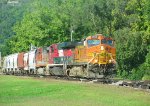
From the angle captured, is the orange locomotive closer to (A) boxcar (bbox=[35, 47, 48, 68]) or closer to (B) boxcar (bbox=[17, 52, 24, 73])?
(A) boxcar (bbox=[35, 47, 48, 68])

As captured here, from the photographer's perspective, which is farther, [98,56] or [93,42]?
[93,42]

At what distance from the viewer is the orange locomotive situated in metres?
35.1

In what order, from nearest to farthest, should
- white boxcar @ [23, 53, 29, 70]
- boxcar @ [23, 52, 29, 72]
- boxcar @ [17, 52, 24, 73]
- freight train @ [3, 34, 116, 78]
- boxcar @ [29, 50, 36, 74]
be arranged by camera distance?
1. freight train @ [3, 34, 116, 78]
2. boxcar @ [29, 50, 36, 74]
3. boxcar @ [23, 52, 29, 72]
4. white boxcar @ [23, 53, 29, 70]
5. boxcar @ [17, 52, 24, 73]

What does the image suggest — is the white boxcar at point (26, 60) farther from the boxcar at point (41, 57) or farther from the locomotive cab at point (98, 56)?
the locomotive cab at point (98, 56)

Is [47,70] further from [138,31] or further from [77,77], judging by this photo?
[138,31]

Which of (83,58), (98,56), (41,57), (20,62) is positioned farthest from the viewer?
(20,62)

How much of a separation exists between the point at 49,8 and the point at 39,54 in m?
34.8

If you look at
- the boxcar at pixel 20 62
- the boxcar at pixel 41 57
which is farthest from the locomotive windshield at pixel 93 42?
the boxcar at pixel 20 62

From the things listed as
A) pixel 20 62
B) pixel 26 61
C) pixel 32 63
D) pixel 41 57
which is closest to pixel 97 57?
pixel 41 57

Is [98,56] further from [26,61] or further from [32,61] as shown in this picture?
[26,61]

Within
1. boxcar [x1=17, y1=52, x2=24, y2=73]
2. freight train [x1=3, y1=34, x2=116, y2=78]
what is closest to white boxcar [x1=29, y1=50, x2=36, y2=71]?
freight train [x1=3, y1=34, x2=116, y2=78]

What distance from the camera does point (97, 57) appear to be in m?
35.2

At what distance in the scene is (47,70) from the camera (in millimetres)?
46219

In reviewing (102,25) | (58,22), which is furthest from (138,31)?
(58,22)
